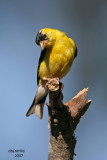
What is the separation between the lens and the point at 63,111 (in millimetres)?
2875

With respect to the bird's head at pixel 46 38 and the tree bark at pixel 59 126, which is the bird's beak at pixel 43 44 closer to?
the bird's head at pixel 46 38

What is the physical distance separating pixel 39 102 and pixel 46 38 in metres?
1.56

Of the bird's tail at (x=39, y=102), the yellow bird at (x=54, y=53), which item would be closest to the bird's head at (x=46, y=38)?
the yellow bird at (x=54, y=53)

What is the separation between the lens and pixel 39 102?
15.9 feet

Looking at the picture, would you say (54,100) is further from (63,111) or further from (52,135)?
(52,135)

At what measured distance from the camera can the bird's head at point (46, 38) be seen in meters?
3.77

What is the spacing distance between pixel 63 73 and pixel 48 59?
352 mm

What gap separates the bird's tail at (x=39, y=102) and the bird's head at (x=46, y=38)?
995 millimetres

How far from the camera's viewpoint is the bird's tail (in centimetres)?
456

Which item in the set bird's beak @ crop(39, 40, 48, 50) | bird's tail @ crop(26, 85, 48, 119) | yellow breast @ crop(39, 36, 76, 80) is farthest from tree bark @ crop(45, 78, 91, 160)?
bird's tail @ crop(26, 85, 48, 119)

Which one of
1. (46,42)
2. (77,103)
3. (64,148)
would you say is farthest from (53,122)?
(46,42)

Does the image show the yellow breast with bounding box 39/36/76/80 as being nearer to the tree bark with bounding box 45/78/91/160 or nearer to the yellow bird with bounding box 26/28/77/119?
the yellow bird with bounding box 26/28/77/119

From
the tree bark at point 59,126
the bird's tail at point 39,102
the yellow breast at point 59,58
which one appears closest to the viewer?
the tree bark at point 59,126

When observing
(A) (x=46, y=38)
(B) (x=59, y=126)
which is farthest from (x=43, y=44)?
(B) (x=59, y=126)
